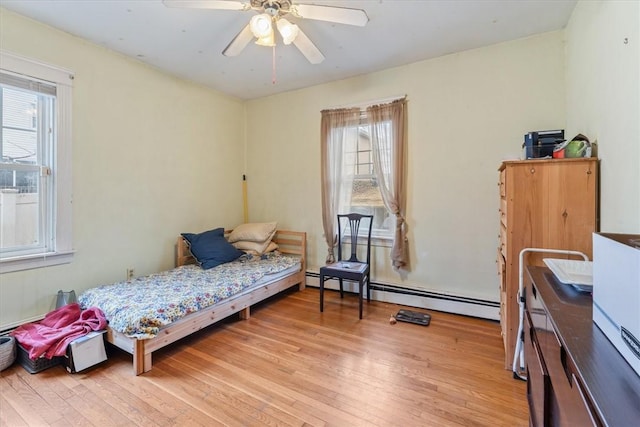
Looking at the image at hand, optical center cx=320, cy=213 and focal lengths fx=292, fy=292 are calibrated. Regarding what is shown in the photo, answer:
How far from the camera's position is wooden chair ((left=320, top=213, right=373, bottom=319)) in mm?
2924

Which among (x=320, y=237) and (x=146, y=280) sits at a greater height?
(x=320, y=237)

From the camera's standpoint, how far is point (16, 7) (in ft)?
7.06

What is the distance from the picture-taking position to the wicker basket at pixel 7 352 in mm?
1968

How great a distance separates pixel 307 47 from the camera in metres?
2.26

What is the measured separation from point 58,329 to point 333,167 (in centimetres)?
290

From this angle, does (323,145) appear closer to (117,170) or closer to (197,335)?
(117,170)

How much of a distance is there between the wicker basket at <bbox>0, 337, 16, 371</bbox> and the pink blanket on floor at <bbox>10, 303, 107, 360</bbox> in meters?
0.04

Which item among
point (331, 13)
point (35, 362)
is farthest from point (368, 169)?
point (35, 362)

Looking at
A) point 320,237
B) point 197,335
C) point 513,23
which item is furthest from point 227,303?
point 513,23

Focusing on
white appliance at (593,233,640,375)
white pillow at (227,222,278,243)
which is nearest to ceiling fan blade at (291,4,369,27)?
white appliance at (593,233,640,375)

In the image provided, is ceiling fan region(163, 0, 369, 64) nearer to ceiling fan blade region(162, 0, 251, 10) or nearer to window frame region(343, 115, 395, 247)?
ceiling fan blade region(162, 0, 251, 10)

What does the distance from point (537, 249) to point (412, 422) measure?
4.10 ft

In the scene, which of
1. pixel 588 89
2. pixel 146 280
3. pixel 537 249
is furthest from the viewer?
pixel 146 280

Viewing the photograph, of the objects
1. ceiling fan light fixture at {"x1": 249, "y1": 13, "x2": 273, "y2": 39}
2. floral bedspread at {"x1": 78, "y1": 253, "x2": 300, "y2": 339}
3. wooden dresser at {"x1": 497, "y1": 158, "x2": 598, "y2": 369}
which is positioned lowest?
floral bedspread at {"x1": 78, "y1": 253, "x2": 300, "y2": 339}
